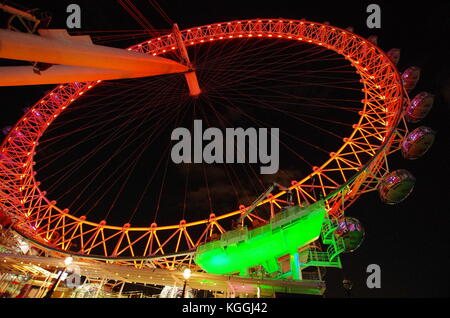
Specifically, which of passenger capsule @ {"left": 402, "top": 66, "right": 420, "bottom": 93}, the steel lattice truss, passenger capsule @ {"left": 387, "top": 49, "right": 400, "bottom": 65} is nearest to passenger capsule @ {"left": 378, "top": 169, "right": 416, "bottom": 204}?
the steel lattice truss

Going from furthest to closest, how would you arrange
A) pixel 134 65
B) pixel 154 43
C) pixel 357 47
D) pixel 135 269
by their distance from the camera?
pixel 154 43 → pixel 357 47 → pixel 135 269 → pixel 134 65

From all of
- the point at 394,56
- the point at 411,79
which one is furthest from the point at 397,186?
the point at 394,56

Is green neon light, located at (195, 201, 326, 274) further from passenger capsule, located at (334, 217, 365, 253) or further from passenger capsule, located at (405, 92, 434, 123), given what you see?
passenger capsule, located at (405, 92, 434, 123)

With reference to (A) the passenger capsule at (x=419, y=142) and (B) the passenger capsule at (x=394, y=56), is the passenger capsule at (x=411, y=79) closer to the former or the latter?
(B) the passenger capsule at (x=394, y=56)

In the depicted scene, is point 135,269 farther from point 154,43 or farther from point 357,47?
point 357,47

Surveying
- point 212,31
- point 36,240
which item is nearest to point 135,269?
point 36,240

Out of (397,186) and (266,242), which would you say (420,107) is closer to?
(397,186)
